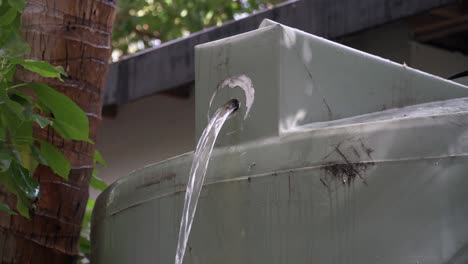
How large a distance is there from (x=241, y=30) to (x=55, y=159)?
2.33 metres

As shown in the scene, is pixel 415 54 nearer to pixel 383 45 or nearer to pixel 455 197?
pixel 383 45

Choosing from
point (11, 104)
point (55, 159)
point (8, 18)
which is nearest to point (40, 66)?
point (11, 104)

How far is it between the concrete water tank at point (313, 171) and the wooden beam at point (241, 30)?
4.89 ft

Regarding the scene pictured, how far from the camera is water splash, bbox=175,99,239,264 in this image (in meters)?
3.19

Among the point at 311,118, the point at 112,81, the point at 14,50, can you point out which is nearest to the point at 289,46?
the point at 311,118

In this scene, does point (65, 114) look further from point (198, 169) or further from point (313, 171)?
point (313, 171)

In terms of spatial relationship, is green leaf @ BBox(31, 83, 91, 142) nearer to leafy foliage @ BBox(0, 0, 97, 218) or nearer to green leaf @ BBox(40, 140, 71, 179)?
leafy foliage @ BBox(0, 0, 97, 218)

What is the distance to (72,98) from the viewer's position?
13.3 feet

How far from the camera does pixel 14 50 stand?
133 inches

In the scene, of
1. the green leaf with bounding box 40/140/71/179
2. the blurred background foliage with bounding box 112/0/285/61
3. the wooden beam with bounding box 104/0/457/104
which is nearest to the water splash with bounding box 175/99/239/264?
the green leaf with bounding box 40/140/71/179

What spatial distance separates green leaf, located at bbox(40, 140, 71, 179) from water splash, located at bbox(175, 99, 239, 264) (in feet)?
2.11

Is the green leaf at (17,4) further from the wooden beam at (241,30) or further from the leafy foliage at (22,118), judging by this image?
the wooden beam at (241,30)

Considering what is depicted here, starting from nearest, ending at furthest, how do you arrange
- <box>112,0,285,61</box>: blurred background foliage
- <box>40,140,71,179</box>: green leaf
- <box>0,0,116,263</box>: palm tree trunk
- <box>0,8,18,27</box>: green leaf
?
1. <box>0,8,18,27</box>: green leaf
2. <box>40,140,71,179</box>: green leaf
3. <box>0,0,116,263</box>: palm tree trunk
4. <box>112,0,285,61</box>: blurred background foliage

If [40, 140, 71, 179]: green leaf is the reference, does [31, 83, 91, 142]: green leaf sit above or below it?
above
